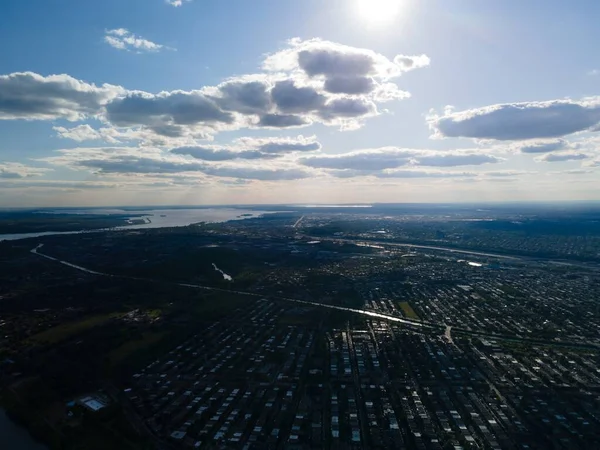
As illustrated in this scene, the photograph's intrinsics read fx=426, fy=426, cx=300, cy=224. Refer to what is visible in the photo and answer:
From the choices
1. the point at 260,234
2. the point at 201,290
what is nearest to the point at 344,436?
the point at 201,290

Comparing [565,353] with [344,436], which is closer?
[344,436]

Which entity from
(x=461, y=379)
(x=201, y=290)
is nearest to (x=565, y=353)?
(x=461, y=379)

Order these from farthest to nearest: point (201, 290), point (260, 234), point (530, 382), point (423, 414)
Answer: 1. point (260, 234)
2. point (201, 290)
3. point (530, 382)
4. point (423, 414)

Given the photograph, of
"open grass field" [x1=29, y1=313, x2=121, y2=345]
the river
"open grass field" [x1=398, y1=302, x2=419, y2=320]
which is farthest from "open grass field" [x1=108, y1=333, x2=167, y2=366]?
"open grass field" [x1=398, y1=302, x2=419, y2=320]

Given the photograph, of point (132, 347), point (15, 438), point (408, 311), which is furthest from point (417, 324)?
point (15, 438)

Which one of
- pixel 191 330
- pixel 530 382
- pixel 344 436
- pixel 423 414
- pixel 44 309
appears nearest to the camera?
pixel 344 436

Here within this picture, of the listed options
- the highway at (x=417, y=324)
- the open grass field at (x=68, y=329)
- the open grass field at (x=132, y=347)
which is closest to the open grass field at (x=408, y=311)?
the highway at (x=417, y=324)

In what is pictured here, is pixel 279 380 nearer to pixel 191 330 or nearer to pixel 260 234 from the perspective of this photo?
pixel 191 330
